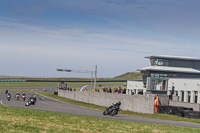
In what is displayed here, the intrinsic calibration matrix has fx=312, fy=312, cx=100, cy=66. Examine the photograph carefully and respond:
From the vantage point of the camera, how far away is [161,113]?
108ft

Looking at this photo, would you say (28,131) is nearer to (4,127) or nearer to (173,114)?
(4,127)

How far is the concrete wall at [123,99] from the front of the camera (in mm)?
35938

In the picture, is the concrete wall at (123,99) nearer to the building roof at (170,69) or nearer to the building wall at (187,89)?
the building wall at (187,89)

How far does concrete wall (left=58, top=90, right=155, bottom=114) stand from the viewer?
118 feet

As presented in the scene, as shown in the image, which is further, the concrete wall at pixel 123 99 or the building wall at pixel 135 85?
the building wall at pixel 135 85

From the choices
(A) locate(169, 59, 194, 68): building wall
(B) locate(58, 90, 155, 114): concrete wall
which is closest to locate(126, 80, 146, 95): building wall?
(B) locate(58, 90, 155, 114): concrete wall

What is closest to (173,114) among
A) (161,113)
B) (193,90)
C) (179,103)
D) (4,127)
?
(161,113)

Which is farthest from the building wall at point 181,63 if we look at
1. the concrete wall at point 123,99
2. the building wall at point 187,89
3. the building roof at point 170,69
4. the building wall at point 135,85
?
the building wall at point 187,89

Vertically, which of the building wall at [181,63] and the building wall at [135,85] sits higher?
the building wall at [181,63]

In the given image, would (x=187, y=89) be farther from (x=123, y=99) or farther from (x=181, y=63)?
(x=181, y=63)

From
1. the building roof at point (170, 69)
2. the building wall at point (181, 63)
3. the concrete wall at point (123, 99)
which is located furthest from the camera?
the building wall at point (181, 63)

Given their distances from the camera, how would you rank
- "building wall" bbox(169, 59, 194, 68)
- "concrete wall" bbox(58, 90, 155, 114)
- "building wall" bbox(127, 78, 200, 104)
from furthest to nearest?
"building wall" bbox(169, 59, 194, 68) → "building wall" bbox(127, 78, 200, 104) → "concrete wall" bbox(58, 90, 155, 114)

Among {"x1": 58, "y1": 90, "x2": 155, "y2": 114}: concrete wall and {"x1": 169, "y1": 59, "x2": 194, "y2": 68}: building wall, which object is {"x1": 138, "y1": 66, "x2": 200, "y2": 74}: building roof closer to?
{"x1": 169, "y1": 59, "x2": 194, "y2": 68}: building wall

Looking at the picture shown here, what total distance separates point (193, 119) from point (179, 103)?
907cm
